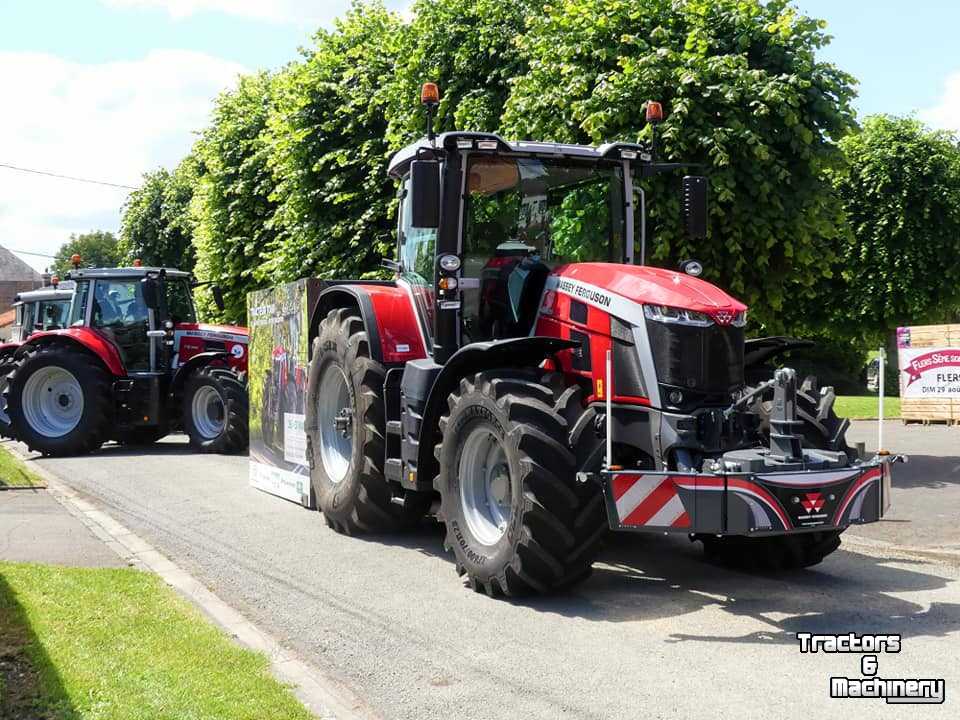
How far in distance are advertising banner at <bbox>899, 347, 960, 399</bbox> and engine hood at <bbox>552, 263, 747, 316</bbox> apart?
18.1m

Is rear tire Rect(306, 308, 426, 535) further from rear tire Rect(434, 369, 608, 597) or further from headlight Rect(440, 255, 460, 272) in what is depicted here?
rear tire Rect(434, 369, 608, 597)

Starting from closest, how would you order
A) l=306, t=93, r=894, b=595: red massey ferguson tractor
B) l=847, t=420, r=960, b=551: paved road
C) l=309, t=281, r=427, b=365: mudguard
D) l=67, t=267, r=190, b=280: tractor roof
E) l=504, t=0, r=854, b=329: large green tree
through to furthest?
l=306, t=93, r=894, b=595: red massey ferguson tractor < l=309, t=281, r=427, b=365: mudguard < l=847, t=420, r=960, b=551: paved road < l=504, t=0, r=854, b=329: large green tree < l=67, t=267, r=190, b=280: tractor roof

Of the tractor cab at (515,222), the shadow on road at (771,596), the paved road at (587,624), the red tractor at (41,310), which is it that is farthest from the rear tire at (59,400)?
the shadow on road at (771,596)

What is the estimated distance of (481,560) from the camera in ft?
23.2

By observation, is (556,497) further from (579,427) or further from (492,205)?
(492,205)

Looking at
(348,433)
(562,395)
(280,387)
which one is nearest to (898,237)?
(280,387)

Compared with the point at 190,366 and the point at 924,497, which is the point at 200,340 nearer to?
the point at 190,366

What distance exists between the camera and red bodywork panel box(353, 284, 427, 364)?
902cm

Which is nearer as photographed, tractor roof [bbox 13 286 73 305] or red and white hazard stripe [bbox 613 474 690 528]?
red and white hazard stripe [bbox 613 474 690 528]

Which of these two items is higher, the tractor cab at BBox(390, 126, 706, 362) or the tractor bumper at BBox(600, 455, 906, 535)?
the tractor cab at BBox(390, 126, 706, 362)

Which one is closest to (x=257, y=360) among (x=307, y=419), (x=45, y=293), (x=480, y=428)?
(x=307, y=419)

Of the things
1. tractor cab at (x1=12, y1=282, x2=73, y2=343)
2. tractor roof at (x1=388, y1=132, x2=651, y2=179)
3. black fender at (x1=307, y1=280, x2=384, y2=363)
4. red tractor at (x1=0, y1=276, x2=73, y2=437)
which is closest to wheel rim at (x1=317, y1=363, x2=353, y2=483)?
black fender at (x1=307, y1=280, x2=384, y2=363)

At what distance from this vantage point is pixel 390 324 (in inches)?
360

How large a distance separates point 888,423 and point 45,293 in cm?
1846
